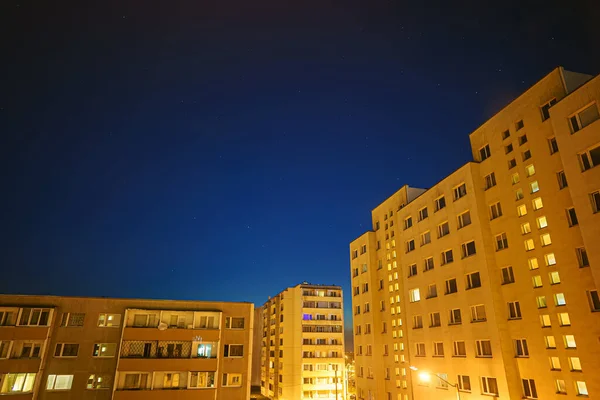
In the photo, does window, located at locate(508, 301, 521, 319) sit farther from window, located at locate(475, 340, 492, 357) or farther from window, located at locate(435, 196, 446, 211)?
window, located at locate(435, 196, 446, 211)

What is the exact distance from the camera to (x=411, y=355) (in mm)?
45750

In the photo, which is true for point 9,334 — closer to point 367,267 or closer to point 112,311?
point 112,311

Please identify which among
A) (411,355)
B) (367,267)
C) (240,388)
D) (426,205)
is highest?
(426,205)

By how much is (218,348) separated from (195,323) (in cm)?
388

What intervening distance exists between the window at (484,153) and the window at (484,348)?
59.9 ft

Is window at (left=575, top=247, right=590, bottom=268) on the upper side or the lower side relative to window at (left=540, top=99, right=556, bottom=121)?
lower

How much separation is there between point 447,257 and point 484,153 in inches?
479

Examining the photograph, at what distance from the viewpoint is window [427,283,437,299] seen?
4358 centimetres

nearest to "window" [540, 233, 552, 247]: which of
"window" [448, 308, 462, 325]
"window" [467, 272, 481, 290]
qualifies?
"window" [467, 272, 481, 290]

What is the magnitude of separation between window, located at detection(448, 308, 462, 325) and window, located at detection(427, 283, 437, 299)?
340cm

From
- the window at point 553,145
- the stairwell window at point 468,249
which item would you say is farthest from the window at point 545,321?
the window at point 553,145

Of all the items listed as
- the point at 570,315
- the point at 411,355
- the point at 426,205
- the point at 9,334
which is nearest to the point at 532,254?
the point at 570,315

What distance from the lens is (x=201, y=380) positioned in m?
40.7

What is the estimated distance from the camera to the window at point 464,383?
36.1 m
